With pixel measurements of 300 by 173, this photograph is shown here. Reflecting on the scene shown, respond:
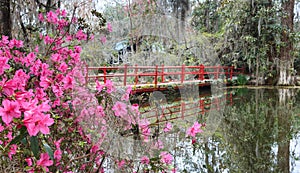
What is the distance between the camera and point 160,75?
6367mm

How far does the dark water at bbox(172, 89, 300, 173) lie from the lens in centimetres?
213

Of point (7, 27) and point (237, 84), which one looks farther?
point (237, 84)

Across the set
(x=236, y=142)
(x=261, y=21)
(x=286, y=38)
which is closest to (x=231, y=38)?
(x=261, y=21)

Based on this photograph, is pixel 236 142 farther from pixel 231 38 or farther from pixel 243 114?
pixel 231 38

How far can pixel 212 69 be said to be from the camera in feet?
29.3

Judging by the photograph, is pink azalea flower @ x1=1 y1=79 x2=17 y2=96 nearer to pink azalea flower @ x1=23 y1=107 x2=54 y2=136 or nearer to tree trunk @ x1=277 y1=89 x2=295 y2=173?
pink azalea flower @ x1=23 y1=107 x2=54 y2=136

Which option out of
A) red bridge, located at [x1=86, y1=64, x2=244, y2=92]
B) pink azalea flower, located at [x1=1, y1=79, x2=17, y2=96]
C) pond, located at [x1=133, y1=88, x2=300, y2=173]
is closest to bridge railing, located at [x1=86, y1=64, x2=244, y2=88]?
red bridge, located at [x1=86, y1=64, x2=244, y2=92]

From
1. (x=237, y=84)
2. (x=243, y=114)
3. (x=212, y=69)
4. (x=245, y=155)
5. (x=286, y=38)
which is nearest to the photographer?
(x=245, y=155)

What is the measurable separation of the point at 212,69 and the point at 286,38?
8.80ft

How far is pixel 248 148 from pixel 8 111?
2.33 m

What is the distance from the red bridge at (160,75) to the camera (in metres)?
4.82

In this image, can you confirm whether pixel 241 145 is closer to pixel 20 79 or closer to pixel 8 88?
pixel 20 79

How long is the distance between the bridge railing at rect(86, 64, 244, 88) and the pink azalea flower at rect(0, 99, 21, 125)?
99.7 inches

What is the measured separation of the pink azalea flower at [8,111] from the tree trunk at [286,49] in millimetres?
9840
